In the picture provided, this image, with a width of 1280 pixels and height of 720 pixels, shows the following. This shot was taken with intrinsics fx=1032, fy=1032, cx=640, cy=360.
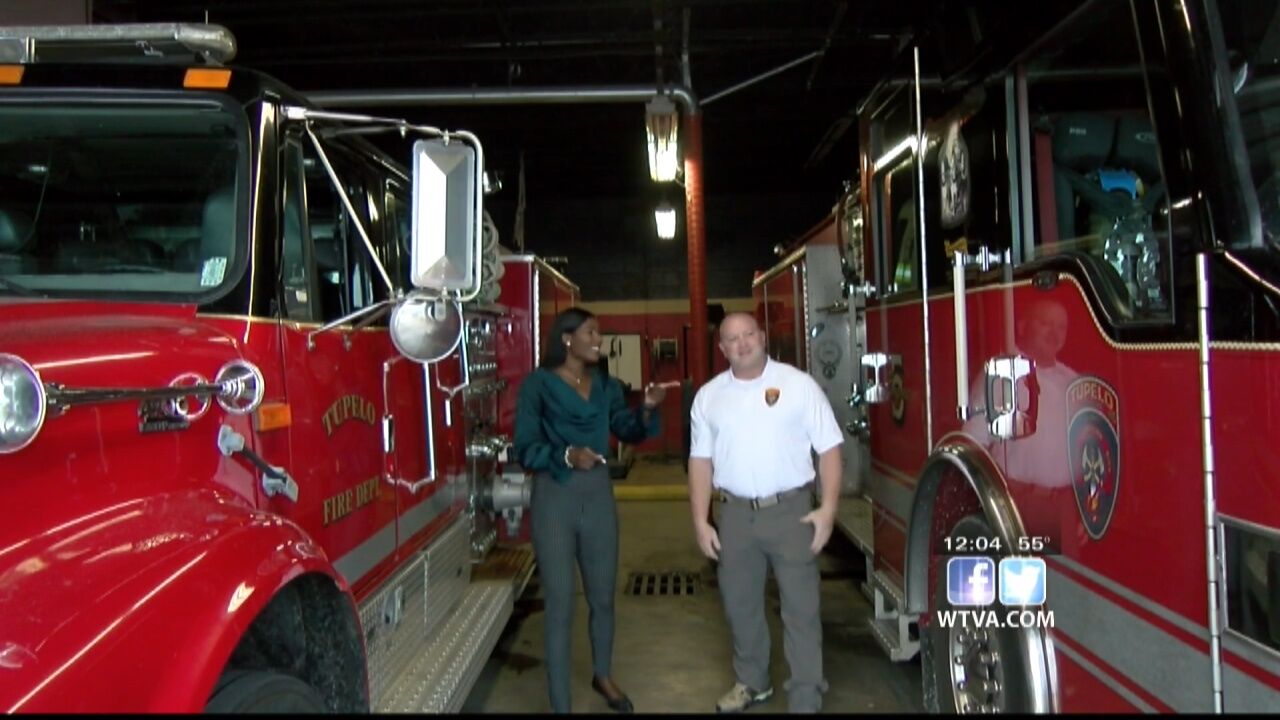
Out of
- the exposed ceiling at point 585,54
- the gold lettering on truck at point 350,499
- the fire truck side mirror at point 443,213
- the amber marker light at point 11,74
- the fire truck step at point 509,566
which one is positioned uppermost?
the exposed ceiling at point 585,54

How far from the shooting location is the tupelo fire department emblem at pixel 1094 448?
2412 mm

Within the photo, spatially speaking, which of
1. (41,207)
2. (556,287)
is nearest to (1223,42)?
(41,207)

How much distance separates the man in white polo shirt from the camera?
13.5ft

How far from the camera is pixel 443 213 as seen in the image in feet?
9.52

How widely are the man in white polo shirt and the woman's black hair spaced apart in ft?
2.00

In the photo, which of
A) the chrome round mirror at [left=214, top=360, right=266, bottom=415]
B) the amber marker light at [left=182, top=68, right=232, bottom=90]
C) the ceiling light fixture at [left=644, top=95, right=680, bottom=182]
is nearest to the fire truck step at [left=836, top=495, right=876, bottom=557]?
the ceiling light fixture at [left=644, top=95, right=680, bottom=182]

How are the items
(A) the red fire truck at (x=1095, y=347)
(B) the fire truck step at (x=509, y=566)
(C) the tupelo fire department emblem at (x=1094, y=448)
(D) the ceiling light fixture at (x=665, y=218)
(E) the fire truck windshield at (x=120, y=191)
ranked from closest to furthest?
(A) the red fire truck at (x=1095, y=347) < (C) the tupelo fire department emblem at (x=1094, y=448) < (E) the fire truck windshield at (x=120, y=191) < (B) the fire truck step at (x=509, y=566) < (D) the ceiling light fixture at (x=665, y=218)

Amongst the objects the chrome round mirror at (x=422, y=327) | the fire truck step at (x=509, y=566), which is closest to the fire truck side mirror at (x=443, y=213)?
the chrome round mirror at (x=422, y=327)

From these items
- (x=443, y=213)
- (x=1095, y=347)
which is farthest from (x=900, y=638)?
(x=443, y=213)

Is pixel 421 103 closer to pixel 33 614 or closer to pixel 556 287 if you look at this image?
pixel 556 287

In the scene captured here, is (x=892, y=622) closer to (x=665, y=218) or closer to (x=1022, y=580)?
(x=1022, y=580)

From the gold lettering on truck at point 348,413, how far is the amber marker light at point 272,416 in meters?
0.25

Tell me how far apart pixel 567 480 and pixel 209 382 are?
195 cm

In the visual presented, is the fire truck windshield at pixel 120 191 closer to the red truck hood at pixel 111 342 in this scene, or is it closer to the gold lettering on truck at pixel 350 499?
the red truck hood at pixel 111 342
